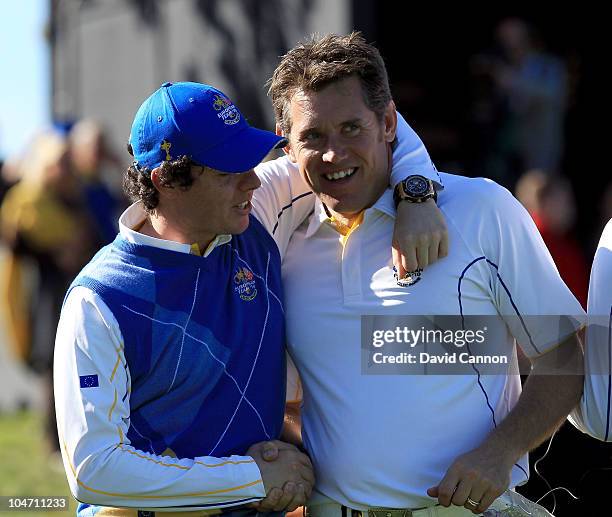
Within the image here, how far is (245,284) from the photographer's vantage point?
3.24m

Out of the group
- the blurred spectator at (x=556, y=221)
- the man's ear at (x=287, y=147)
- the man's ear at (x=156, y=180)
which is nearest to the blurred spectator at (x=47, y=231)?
the blurred spectator at (x=556, y=221)

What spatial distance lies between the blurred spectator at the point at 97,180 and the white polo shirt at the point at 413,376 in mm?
4985

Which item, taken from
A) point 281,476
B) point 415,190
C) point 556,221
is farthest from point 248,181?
point 556,221

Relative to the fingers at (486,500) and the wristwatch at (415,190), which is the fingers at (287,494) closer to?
the fingers at (486,500)

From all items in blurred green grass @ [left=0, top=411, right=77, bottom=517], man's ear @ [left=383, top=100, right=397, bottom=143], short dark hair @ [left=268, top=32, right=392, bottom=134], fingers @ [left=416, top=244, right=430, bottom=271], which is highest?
short dark hair @ [left=268, top=32, right=392, bottom=134]

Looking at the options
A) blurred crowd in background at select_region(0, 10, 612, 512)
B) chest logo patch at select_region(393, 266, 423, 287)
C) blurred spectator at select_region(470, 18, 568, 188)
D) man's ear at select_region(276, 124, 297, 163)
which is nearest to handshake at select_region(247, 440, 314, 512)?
chest logo patch at select_region(393, 266, 423, 287)

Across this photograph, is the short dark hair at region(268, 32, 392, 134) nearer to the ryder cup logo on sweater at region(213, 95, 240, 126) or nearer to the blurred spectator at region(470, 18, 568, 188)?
the ryder cup logo on sweater at region(213, 95, 240, 126)

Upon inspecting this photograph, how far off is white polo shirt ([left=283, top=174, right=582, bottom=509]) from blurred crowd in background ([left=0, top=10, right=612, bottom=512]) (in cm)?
423

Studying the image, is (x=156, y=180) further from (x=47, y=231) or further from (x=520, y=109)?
(x=520, y=109)

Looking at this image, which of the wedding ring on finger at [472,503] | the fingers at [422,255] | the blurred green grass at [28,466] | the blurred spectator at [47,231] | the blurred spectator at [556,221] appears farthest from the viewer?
the blurred spectator at [47,231]

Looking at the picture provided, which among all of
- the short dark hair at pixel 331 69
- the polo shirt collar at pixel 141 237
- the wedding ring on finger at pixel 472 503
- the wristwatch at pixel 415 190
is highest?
the short dark hair at pixel 331 69

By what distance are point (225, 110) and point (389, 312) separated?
2.41 feet

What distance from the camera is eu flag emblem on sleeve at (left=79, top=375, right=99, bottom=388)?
2963mm

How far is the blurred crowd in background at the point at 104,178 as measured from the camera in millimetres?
8039
